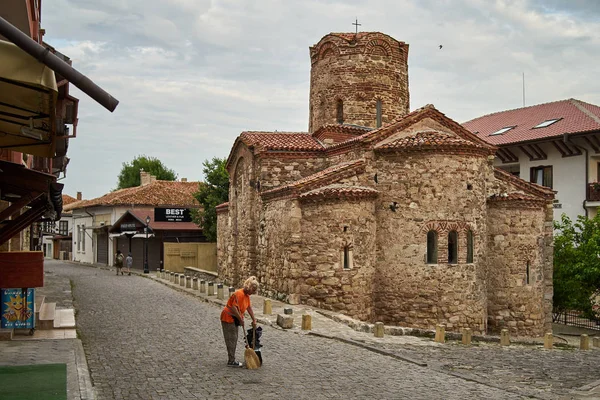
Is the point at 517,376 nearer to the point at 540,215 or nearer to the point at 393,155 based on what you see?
the point at 393,155

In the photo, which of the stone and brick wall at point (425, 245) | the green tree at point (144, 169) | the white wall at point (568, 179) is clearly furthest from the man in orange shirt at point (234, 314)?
the green tree at point (144, 169)

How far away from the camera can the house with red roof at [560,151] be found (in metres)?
30.3

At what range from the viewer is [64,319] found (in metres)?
15.1

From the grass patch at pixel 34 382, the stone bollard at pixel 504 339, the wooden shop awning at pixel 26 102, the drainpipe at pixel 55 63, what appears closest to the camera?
the drainpipe at pixel 55 63

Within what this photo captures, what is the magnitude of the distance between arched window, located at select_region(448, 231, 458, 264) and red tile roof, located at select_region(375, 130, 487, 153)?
2467mm

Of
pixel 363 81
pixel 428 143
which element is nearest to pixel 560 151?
pixel 363 81

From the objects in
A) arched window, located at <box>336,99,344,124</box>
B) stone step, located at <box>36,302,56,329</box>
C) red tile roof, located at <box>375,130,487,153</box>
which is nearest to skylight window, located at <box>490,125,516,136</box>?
arched window, located at <box>336,99,344,124</box>

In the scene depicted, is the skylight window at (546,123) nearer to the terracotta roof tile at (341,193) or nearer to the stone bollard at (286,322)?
the terracotta roof tile at (341,193)

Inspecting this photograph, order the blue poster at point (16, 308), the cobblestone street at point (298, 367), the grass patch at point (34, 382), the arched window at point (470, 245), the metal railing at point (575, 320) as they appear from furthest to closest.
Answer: the metal railing at point (575, 320), the arched window at point (470, 245), the blue poster at point (16, 308), the cobblestone street at point (298, 367), the grass patch at point (34, 382)

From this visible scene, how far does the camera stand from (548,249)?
22.9 m

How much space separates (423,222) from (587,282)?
947 cm

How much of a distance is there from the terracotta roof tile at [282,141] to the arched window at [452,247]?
6.20 meters

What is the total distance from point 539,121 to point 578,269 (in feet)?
39.6

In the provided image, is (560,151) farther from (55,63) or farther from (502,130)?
(55,63)
